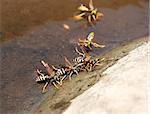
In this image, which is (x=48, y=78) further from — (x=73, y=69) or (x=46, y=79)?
(x=73, y=69)

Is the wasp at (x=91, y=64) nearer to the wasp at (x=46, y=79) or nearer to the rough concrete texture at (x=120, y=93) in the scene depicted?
the wasp at (x=46, y=79)

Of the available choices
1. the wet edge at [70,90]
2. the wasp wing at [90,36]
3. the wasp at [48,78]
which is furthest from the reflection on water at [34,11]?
the wet edge at [70,90]

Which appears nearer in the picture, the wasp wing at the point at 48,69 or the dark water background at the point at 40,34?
the dark water background at the point at 40,34

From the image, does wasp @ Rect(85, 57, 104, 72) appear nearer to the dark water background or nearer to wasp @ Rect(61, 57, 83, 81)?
wasp @ Rect(61, 57, 83, 81)

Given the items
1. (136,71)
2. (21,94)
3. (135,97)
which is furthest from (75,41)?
(135,97)

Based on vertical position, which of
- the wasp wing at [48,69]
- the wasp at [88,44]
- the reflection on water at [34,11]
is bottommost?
the wasp wing at [48,69]

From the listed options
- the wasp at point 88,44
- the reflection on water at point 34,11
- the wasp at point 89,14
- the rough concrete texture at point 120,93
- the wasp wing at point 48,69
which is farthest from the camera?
the wasp at point 89,14

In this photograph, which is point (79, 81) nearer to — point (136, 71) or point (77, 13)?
point (136, 71)

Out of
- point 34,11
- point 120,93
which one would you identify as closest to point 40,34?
point 34,11
